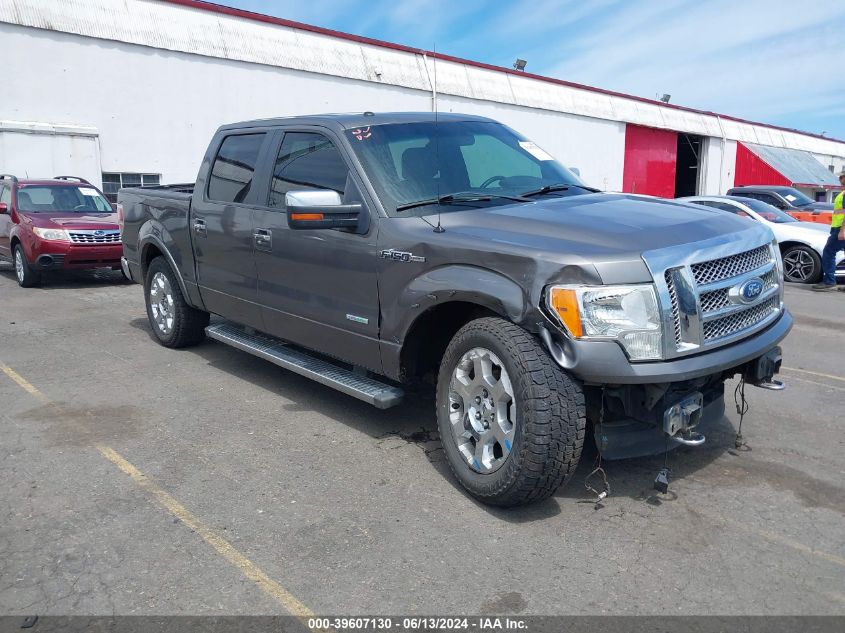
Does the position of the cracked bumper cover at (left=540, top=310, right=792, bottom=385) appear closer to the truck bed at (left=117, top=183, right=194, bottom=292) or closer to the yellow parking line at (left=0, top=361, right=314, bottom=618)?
the yellow parking line at (left=0, top=361, right=314, bottom=618)

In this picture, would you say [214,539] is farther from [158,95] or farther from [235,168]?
[158,95]

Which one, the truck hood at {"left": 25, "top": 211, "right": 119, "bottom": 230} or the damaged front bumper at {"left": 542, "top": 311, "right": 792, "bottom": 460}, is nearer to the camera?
the damaged front bumper at {"left": 542, "top": 311, "right": 792, "bottom": 460}

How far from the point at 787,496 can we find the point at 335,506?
7.88 feet

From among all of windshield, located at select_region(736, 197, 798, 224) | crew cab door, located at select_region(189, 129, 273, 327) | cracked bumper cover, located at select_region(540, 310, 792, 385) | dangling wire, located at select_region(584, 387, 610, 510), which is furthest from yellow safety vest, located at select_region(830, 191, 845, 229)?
crew cab door, located at select_region(189, 129, 273, 327)

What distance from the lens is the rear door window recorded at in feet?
18.5

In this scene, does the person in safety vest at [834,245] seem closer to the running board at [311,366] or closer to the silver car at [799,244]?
the silver car at [799,244]

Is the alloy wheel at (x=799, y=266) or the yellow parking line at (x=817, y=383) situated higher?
the alloy wheel at (x=799, y=266)

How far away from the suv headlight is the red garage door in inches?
1233

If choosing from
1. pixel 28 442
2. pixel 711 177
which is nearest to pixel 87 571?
pixel 28 442

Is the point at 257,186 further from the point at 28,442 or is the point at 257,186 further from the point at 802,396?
the point at 802,396

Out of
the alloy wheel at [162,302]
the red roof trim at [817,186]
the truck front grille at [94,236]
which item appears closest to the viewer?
the alloy wheel at [162,302]

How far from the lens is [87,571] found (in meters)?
3.21

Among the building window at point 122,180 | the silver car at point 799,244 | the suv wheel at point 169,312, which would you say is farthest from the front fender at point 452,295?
the building window at point 122,180

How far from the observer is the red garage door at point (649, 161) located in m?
34.1
